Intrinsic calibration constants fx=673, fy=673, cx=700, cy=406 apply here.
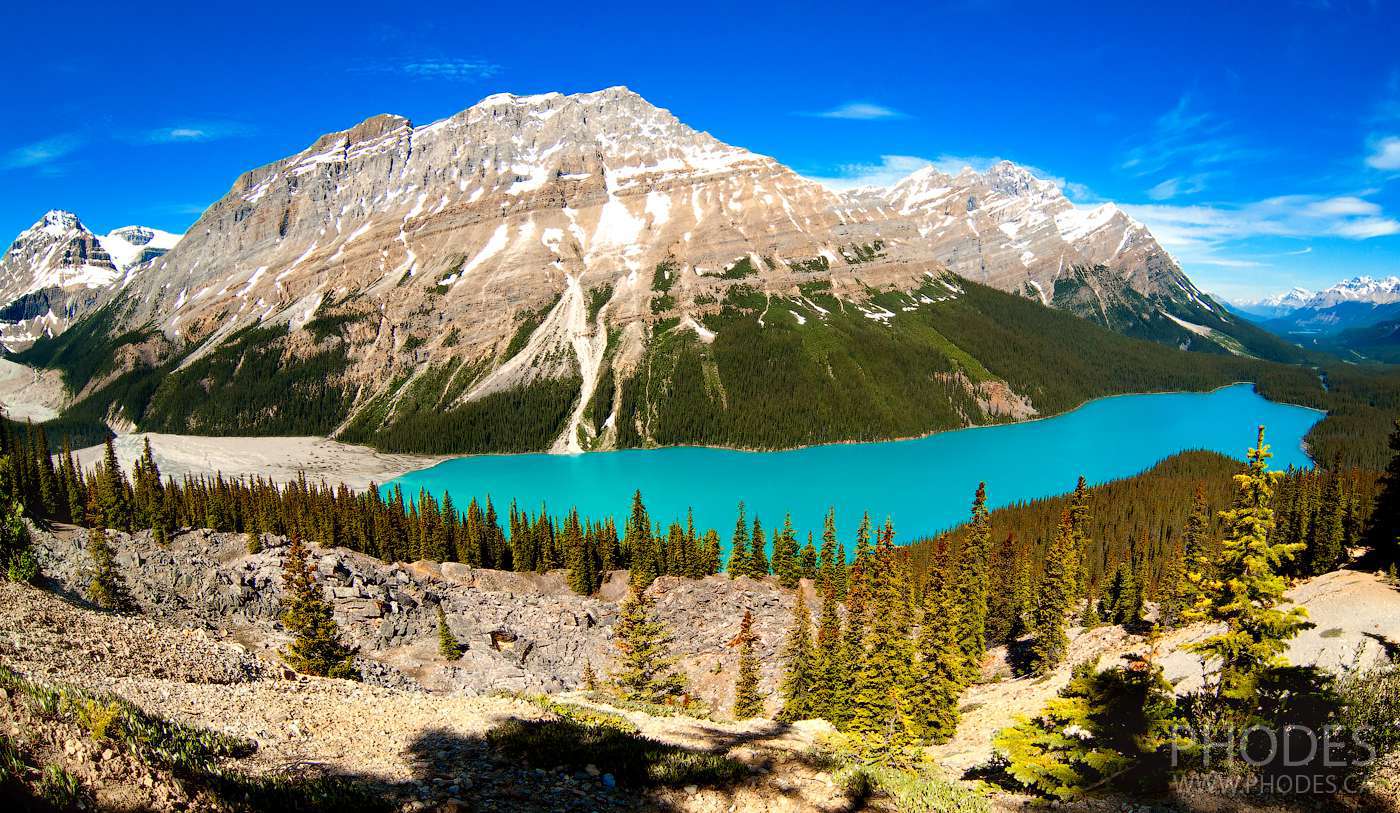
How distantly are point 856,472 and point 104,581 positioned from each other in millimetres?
117304

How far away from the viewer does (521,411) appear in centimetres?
18112

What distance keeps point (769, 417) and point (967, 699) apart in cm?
12926

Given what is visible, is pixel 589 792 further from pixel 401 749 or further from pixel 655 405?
pixel 655 405

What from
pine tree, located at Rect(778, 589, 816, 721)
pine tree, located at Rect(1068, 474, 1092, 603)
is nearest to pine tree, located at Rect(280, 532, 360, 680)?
Result: pine tree, located at Rect(778, 589, 816, 721)

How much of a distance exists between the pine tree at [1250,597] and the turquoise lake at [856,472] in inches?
3009

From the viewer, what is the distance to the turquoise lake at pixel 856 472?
110938 mm

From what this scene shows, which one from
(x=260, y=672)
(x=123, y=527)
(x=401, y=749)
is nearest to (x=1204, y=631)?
(x=401, y=749)

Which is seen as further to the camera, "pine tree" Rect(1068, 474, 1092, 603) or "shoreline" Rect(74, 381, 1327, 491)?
"shoreline" Rect(74, 381, 1327, 491)

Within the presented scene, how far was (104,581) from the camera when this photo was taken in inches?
1538

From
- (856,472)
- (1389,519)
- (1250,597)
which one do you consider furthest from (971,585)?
(856,472)

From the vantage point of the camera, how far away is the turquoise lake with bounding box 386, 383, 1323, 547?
110938 millimetres

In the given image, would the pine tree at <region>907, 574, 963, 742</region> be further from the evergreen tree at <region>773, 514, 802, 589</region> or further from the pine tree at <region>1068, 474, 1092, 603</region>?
the evergreen tree at <region>773, 514, 802, 589</region>

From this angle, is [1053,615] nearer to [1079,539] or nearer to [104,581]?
[1079,539]

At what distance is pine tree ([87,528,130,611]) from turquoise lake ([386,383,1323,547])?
58.8 meters
